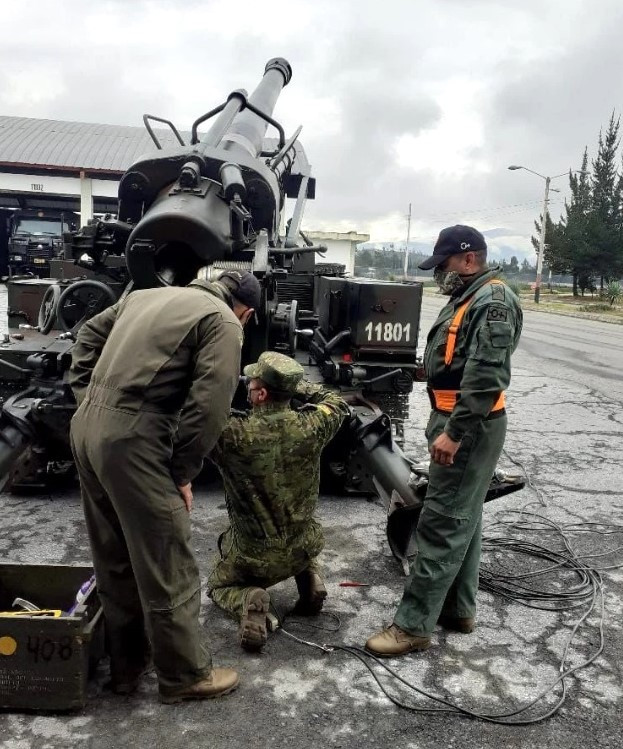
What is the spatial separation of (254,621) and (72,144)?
32.5 metres

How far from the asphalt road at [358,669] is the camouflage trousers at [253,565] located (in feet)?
0.49

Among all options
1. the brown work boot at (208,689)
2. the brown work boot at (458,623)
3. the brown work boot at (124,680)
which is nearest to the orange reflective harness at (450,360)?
the brown work boot at (458,623)

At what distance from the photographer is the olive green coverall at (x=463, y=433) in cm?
350

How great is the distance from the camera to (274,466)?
377 centimetres

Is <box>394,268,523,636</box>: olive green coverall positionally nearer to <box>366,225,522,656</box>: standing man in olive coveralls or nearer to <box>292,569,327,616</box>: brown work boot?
<box>366,225,522,656</box>: standing man in olive coveralls

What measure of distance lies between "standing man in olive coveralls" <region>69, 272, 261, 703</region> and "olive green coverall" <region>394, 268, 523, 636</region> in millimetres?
1041

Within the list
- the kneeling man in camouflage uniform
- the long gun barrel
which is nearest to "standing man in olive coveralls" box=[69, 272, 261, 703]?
the kneeling man in camouflage uniform

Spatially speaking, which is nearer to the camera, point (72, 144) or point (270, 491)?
point (270, 491)

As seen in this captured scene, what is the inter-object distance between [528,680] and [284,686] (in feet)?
3.53

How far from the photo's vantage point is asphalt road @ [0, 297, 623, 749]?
10.1ft

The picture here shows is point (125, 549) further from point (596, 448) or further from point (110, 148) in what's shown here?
point (110, 148)

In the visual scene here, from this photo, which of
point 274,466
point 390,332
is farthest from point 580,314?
point 274,466

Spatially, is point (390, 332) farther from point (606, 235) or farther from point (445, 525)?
point (606, 235)

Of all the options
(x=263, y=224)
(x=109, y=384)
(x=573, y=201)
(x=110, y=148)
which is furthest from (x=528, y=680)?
(x=573, y=201)
